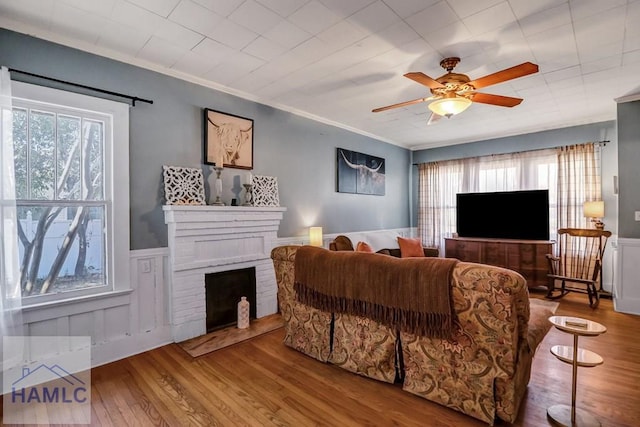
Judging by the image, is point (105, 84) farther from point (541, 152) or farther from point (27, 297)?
point (541, 152)

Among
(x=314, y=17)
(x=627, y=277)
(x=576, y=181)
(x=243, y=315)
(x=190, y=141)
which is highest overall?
(x=314, y=17)

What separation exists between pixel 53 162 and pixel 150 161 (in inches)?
28.8

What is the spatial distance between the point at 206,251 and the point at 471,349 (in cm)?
265

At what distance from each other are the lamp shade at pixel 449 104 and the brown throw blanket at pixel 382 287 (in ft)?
4.86

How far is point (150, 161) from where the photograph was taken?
3.05 m

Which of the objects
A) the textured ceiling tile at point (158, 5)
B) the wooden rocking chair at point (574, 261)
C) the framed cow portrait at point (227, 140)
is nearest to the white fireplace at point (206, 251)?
the framed cow portrait at point (227, 140)

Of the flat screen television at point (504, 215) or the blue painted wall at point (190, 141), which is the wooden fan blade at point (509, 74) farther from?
the flat screen television at point (504, 215)

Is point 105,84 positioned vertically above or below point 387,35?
below

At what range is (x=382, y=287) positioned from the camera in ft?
7.23

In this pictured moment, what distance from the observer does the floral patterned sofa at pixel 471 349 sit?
5.76ft

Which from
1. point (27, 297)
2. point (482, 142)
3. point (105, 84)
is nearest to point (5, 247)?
point (27, 297)

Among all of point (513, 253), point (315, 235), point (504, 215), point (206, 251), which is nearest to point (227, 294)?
point (206, 251)

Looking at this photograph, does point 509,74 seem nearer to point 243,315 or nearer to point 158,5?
point 158,5

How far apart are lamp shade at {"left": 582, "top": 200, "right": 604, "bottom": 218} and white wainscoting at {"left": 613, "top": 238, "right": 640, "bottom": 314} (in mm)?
597
